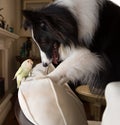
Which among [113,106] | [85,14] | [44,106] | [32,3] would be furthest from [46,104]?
[32,3]

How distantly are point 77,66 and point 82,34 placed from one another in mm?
140

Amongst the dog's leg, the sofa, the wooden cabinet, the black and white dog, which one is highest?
the wooden cabinet

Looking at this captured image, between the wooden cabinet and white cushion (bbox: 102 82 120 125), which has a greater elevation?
the wooden cabinet

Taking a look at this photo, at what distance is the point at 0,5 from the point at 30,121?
2467 mm

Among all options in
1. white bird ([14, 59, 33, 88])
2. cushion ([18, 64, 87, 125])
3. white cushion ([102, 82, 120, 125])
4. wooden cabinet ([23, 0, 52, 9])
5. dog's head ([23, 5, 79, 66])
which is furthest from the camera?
wooden cabinet ([23, 0, 52, 9])

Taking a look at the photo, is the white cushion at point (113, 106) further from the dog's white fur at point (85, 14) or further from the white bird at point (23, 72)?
the white bird at point (23, 72)

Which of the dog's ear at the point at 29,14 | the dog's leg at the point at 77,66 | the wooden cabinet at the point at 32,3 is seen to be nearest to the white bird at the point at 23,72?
the dog's leg at the point at 77,66

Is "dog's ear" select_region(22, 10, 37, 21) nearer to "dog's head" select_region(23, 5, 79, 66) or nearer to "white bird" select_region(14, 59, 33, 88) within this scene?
"dog's head" select_region(23, 5, 79, 66)

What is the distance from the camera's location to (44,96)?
2.01 feet

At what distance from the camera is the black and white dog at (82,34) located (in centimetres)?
78

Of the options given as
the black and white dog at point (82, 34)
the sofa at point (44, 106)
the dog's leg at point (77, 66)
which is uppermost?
the black and white dog at point (82, 34)

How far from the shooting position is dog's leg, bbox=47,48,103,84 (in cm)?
83

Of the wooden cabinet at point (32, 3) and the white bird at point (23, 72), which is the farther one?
the wooden cabinet at point (32, 3)

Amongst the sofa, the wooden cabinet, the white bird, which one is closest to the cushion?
the sofa
